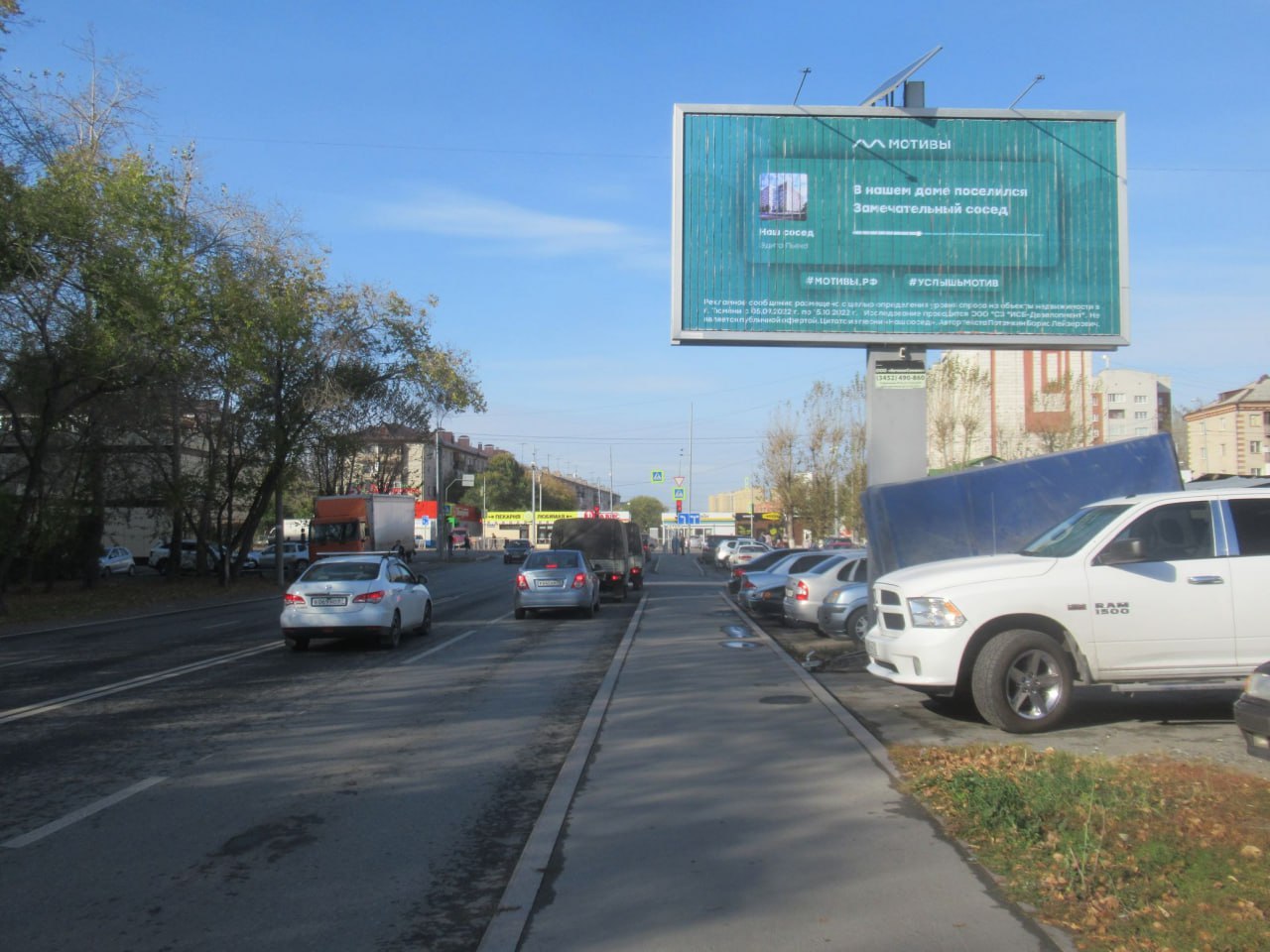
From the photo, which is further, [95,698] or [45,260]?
[45,260]

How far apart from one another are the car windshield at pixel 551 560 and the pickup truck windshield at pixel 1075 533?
44.2 feet

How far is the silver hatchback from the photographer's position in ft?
72.2

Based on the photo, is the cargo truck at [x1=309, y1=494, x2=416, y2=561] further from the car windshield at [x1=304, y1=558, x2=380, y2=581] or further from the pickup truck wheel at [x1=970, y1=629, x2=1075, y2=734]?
the pickup truck wheel at [x1=970, y1=629, x2=1075, y2=734]

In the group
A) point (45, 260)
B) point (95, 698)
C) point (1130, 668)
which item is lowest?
point (95, 698)

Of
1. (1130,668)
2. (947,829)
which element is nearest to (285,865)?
(947,829)

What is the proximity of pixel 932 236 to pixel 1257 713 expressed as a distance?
9.25 meters

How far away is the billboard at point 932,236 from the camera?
14281 mm

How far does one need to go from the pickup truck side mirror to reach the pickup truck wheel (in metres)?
0.85

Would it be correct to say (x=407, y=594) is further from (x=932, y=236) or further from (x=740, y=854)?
(x=740, y=854)

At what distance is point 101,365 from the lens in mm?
23234

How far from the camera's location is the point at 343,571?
16.8 m

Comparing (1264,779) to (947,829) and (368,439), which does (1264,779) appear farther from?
(368,439)

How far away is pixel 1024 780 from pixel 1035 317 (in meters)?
9.11

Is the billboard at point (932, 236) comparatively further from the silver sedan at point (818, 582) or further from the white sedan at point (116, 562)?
the white sedan at point (116, 562)
